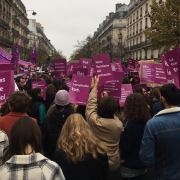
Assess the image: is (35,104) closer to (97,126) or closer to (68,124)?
(97,126)

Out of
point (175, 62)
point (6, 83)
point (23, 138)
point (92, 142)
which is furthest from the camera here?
point (6, 83)

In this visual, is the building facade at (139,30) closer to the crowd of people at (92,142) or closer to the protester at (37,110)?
the protester at (37,110)

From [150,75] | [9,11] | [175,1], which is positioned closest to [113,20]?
[9,11]

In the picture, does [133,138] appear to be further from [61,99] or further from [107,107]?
[61,99]

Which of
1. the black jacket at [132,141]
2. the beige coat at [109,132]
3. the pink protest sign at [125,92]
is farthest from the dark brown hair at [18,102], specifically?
the pink protest sign at [125,92]

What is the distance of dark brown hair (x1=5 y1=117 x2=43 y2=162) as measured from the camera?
1624mm

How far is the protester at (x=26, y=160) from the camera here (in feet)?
4.85

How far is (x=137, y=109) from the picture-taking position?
2.75 metres

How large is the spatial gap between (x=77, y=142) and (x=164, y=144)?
91 cm

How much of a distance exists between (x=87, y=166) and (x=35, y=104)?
268 cm

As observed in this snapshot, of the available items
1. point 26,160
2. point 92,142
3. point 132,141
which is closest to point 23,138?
point 26,160

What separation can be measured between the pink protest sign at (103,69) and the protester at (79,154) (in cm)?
233

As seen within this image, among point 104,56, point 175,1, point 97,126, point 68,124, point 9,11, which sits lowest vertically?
point 97,126

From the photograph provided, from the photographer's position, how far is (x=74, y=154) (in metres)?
1.83
